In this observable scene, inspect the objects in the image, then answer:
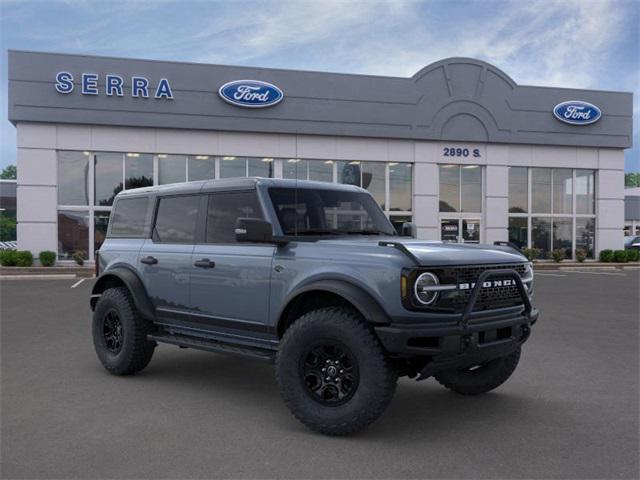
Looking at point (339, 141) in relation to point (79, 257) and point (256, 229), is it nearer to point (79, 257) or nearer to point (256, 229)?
point (79, 257)

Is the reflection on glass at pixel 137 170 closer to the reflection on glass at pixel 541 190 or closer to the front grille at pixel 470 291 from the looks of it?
the reflection on glass at pixel 541 190

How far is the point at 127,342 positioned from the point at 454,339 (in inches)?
147

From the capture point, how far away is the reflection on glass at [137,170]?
2475 cm

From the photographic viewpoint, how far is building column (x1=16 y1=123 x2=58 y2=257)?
77.6 feet

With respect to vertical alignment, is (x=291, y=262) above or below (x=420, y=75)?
below

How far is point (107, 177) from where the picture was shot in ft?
80.8

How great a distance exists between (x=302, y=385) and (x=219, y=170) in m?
21.9

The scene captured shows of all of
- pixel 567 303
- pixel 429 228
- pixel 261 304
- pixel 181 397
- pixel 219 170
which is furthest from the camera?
pixel 429 228

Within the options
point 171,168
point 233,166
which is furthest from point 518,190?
point 171,168

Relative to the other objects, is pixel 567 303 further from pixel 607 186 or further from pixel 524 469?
pixel 607 186

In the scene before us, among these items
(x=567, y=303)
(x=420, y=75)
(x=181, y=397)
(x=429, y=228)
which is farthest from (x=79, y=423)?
(x=420, y=75)

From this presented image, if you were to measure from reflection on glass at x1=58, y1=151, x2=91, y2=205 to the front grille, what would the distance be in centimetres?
2243

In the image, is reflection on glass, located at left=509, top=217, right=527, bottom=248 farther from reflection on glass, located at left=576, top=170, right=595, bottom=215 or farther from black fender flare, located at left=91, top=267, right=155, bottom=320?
black fender flare, located at left=91, top=267, right=155, bottom=320

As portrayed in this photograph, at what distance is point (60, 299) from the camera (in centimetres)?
1455
